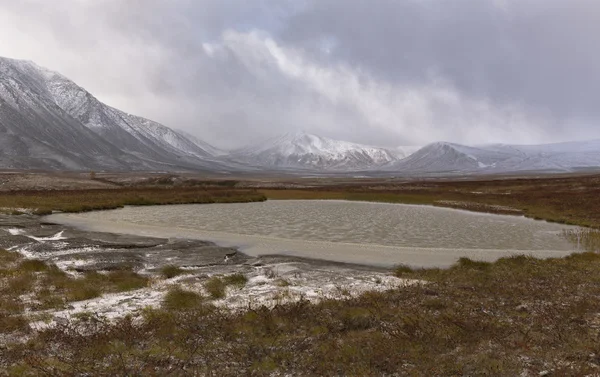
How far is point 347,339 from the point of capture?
39.4 ft

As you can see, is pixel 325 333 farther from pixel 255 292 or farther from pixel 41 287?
pixel 41 287

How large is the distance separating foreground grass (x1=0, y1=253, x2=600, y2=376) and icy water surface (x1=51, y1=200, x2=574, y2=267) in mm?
10347

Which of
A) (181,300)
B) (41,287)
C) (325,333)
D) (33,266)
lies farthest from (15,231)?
(325,333)

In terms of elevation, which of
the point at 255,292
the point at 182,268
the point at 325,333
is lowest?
the point at 182,268

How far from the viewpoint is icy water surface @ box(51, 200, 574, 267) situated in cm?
2880

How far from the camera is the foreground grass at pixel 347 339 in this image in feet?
33.3

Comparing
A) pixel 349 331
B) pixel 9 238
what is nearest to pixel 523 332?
pixel 349 331

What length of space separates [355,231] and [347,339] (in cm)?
2646

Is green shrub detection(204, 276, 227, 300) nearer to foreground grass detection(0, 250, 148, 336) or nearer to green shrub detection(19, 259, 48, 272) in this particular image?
foreground grass detection(0, 250, 148, 336)

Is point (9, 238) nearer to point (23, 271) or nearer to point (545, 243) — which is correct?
point (23, 271)

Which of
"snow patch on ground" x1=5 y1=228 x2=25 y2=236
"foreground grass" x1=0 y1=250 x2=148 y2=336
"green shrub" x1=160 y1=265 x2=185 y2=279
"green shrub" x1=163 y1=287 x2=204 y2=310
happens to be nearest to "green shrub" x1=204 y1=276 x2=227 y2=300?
"green shrub" x1=163 y1=287 x2=204 y2=310

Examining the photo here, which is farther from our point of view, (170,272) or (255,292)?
(170,272)

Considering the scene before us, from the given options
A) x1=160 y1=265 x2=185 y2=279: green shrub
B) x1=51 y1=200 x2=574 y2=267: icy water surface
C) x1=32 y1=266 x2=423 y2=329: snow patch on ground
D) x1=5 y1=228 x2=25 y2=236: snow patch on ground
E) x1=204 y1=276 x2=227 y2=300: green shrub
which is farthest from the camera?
x1=5 y1=228 x2=25 y2=236: snow patch on ground

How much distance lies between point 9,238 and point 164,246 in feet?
37.3
